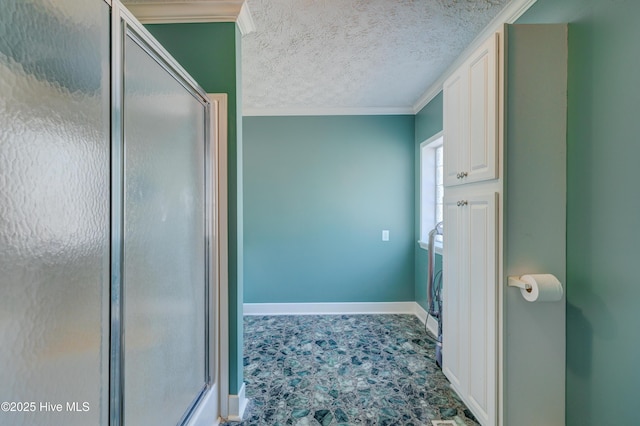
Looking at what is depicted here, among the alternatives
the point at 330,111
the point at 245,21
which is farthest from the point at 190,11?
the point at 330,111

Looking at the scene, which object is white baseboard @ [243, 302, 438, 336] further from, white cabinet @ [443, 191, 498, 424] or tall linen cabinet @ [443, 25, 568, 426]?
tall linen cabinet @ [443, 25, 568, 426]

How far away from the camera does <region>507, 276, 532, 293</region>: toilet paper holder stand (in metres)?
1.21

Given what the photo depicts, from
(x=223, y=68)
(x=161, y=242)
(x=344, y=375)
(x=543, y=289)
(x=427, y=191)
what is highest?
(x=223, y=68)

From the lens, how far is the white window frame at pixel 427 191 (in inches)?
120

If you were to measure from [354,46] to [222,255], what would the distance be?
1740 millimetres

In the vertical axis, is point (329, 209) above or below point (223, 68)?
below

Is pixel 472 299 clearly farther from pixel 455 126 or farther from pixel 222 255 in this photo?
pixel 222 255

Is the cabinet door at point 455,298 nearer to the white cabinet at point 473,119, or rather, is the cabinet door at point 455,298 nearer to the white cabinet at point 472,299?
the white cabinet at point 472,299

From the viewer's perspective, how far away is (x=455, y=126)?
5.26ft

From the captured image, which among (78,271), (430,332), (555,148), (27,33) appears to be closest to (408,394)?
(430,332)

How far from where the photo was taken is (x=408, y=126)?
3295 millimetres

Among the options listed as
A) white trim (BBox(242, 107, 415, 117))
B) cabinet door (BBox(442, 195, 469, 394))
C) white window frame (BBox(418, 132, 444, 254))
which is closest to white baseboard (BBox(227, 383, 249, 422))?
cabinet door (BBox(442, 195, 469, 394))

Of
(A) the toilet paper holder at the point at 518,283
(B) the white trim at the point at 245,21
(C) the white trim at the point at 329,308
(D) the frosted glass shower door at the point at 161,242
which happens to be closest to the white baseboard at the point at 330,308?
(C) the white trim at the point at 329,308

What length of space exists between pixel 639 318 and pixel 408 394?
135 centimetres
